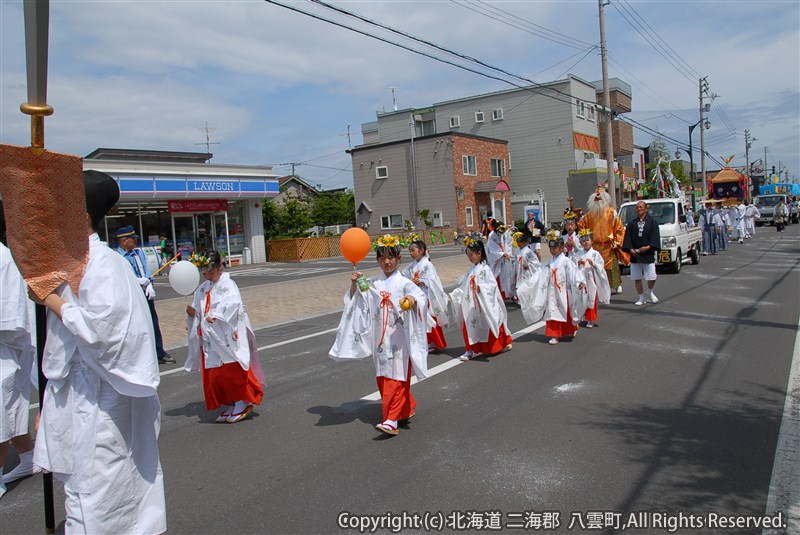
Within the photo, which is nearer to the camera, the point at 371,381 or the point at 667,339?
the point at 371,381

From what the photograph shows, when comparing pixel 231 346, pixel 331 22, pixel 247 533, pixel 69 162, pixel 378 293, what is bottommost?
pixel 247 533

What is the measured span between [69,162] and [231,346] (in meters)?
3.23

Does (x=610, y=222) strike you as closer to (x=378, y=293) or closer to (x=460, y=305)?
(x=460, y=305)

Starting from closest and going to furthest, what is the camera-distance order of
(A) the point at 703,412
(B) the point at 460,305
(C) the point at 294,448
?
(C) the point at 294,448 → (A) the point at 703,412 → (B) the point at 460,305

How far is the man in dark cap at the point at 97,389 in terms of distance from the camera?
260cm

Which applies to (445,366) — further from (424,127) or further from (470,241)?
(424,127)

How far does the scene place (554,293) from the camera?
868 centimetres

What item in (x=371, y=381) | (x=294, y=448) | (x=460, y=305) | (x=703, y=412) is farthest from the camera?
(x=460, y=305)

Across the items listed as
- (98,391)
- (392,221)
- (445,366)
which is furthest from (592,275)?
(392,221)

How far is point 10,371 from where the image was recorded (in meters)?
4.36

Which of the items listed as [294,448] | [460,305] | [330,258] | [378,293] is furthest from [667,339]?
[330,258]

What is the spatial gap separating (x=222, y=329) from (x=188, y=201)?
73.9 feet

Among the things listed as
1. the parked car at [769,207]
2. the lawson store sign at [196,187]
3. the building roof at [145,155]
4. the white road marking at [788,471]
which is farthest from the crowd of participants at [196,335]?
the parked car at [769,207]

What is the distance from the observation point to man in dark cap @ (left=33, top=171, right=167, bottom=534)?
2.60 meters
